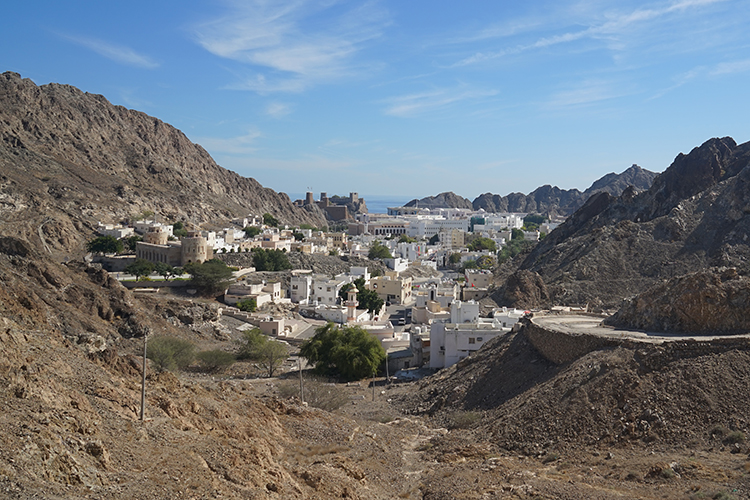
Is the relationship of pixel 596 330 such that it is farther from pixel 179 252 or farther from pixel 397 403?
pixel 179 252

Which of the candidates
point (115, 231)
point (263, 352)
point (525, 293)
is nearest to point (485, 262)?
point (525, 293)

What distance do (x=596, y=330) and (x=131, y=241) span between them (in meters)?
49.0

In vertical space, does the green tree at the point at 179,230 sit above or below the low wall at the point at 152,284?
above

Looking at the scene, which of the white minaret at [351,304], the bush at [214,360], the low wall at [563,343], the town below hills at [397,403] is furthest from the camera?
the white minaret at [351,304]

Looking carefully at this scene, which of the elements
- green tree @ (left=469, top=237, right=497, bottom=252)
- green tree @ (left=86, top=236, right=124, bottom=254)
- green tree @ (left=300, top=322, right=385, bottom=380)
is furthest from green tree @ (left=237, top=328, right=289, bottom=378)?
green tree @ (left=469, top=237, right=497, bottom=252)

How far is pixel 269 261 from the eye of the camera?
60.6m

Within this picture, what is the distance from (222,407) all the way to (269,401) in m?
3.73

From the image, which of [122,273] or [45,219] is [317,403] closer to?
[122,273]

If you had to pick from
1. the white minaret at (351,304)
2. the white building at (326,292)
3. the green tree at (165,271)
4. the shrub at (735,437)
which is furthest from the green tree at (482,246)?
the shrub at (735,437)

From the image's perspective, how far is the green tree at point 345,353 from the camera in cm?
2973

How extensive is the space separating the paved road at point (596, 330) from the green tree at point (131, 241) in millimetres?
44258

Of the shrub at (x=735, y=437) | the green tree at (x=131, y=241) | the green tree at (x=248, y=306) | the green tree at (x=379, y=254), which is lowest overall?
the green tree at (x=248, y=306)

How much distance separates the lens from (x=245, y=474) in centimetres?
1209

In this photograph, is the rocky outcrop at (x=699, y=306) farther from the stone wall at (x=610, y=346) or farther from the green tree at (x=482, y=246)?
the green tree at (x=482, y=246)
